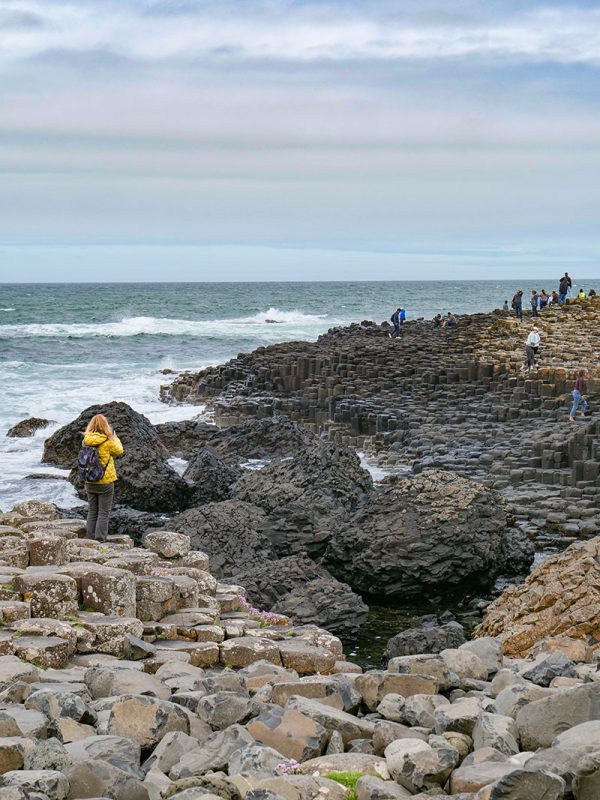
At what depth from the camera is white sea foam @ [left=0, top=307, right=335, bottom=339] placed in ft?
237

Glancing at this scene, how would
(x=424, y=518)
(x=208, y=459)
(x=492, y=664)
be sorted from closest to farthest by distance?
(x=492, y=664) → (x=424, y=518) → (x=208, y=459)

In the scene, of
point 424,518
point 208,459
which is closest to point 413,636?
point 424,518

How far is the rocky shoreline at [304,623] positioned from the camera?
612cm

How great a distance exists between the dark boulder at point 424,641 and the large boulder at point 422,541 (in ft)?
10.4

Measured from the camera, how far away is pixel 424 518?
53.8 feet

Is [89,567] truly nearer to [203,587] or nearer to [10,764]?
[203,587]

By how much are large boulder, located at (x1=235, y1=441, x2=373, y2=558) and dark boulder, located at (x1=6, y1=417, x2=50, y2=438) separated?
12.1 m

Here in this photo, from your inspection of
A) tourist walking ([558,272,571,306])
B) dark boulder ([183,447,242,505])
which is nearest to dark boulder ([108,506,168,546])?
dark boulder ([183,447,242,505])

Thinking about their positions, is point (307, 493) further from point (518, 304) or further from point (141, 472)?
point (518, 304)

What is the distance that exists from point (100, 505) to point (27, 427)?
18.3 meters

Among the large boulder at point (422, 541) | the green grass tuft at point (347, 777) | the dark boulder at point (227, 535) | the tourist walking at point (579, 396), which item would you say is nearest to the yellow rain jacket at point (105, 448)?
the dark boulder at point (227, 535)

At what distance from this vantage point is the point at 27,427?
30.6 metres

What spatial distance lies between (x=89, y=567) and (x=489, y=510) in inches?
318

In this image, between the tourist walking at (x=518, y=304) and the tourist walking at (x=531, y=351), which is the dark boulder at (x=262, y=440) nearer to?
the tourist walking at (x=531, y=351)
